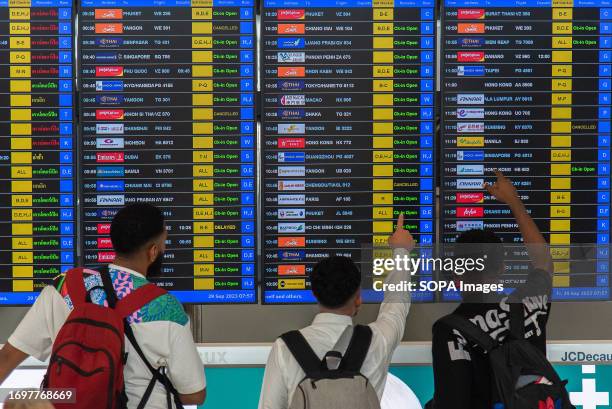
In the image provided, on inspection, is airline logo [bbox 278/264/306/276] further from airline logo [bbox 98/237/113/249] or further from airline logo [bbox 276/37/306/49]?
airline logo [bbox 276/37/306/49]

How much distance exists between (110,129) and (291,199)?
1028 mm

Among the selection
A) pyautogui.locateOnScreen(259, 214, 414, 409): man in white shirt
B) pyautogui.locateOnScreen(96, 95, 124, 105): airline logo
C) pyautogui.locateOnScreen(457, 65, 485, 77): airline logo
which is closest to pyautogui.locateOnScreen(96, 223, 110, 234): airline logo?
pyautogui.locateOnScreen(96, 95, 124, 105): airline logo

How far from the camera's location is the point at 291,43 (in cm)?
355

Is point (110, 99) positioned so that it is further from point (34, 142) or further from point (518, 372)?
point (518, 372)

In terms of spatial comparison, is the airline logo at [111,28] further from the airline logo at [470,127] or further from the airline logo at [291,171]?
the airline logo at [470,127]

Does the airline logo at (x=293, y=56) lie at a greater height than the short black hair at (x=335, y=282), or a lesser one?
greater

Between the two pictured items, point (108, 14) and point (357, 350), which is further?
point (108, 14)

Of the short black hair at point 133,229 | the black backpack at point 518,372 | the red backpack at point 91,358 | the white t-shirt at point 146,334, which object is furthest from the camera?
the black backpack at point 518,372

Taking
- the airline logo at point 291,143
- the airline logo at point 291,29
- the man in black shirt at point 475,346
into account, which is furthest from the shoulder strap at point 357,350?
the airline logo at point 291,29

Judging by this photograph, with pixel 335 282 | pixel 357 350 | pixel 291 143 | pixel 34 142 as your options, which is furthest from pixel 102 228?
A: pixel 357 350

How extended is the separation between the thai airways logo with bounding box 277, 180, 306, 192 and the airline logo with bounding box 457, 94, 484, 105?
0.94 m

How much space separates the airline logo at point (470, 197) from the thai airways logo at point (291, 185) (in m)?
0.83

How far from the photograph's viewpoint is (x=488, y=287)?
289 centimetres

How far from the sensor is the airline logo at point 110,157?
353 cm
